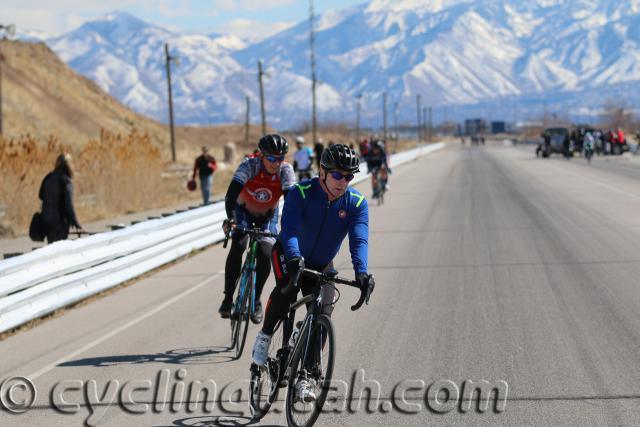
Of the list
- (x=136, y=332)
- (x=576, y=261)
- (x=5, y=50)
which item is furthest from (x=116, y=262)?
(x=5, y=50)

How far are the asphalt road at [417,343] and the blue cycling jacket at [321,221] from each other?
1120 millimetres

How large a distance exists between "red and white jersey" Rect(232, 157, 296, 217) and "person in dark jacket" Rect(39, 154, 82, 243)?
4.54 m

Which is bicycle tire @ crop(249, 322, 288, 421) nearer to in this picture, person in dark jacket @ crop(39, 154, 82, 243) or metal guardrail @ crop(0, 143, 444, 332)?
metal guardrail @ crop(0, 143, 444, 332)

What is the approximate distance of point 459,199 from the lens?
28.0m

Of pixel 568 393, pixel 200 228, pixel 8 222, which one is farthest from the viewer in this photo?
pixel 8 222

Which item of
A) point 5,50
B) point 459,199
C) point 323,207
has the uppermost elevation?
point 5,50

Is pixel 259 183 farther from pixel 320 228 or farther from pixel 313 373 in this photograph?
pixel 313 373

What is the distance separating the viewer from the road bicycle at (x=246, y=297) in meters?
8.53

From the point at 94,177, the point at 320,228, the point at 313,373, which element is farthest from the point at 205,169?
the point at 313,373

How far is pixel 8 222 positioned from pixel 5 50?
72.6m

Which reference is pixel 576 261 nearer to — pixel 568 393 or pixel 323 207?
pixel 568 393

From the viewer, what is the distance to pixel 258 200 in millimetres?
8930

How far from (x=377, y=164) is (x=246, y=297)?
19.4 metres

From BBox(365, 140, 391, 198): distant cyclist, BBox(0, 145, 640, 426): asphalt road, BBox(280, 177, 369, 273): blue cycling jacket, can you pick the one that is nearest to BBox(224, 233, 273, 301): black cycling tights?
BBox(0, 145, 640, 426): asphalt road
